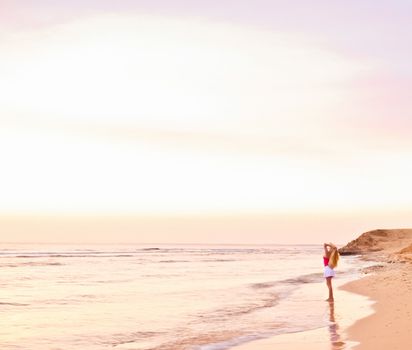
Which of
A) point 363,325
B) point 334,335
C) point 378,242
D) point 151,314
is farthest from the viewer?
point 378,242

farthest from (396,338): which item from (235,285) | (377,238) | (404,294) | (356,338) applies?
(377,238)

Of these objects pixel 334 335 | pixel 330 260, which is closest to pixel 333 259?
pixel 330 260

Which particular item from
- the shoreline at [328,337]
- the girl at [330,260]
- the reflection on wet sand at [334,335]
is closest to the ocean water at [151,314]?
the reflection on wet sand at [334,335]

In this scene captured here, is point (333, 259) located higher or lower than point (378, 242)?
higher

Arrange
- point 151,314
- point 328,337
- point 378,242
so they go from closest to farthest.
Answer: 1. point 328,337
2. point 151,314
3. point 378,242

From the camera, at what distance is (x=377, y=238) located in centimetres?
11538

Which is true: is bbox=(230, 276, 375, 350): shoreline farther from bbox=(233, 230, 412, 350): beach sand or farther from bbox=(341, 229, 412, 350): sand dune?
bbox=(341, 229, 412, 350): sand dune

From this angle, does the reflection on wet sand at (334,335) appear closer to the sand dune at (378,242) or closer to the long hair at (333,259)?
the long hair at (333,259)

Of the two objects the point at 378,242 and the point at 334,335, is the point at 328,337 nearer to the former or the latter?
the point at 334,335

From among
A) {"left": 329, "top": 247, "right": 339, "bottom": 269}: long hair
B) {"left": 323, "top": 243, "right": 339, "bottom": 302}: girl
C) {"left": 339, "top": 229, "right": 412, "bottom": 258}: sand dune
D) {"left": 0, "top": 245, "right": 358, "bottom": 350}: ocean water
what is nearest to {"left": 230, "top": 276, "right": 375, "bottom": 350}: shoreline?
{"left": 0, "top": 245, "right": 358, "bottom": 350}: ocean water

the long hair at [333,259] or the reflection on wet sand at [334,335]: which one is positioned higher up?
the long hair at [333,259]

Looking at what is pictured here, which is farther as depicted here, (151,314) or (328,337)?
(151,314)

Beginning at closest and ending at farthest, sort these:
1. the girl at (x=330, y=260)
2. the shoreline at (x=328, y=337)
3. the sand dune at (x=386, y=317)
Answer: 1. the sand dune at (x=386, y=317)
2. the shoreline at (x=328, y=337)
3. the girl at (x=330, y=260)

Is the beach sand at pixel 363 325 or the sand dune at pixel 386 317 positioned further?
the beach sand at pixel 363 325
